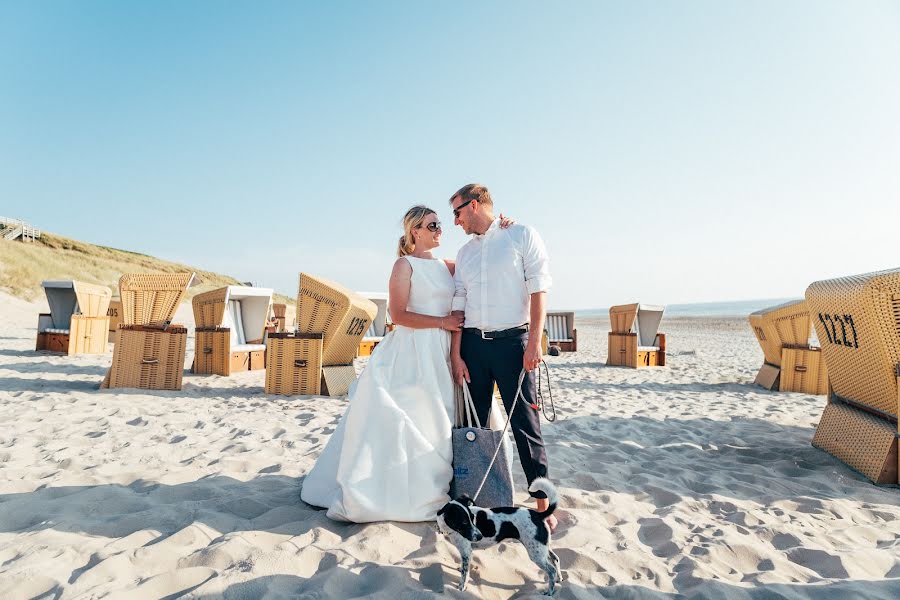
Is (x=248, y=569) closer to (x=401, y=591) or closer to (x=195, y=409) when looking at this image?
(x=401, y=591)

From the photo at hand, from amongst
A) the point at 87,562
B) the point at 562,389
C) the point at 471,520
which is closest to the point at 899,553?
the point at 471,520

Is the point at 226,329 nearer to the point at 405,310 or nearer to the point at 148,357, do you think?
the point at 148,357

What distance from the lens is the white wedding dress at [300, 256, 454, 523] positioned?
250cm

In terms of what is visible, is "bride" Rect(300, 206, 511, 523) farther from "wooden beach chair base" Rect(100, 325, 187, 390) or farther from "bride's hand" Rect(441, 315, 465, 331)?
"wooden beach chair base" Rect(100, 325, 187, 390)

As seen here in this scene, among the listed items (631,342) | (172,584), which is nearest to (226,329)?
(172,584)

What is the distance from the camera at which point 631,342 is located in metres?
10.5

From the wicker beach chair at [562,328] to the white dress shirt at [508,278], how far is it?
39.5 feet

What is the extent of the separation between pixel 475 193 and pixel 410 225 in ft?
1.45

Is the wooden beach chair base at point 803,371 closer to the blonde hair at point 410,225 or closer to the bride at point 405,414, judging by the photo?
the bride at point 405,414

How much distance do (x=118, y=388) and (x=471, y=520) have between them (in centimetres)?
604

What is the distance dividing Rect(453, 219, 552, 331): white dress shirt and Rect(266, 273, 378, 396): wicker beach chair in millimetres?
3962

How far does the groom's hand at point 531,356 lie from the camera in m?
2.44

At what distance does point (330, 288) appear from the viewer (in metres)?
6.30

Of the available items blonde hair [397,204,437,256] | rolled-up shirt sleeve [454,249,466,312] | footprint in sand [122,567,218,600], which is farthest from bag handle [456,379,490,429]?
footprint in sand [122,567,218,600]
